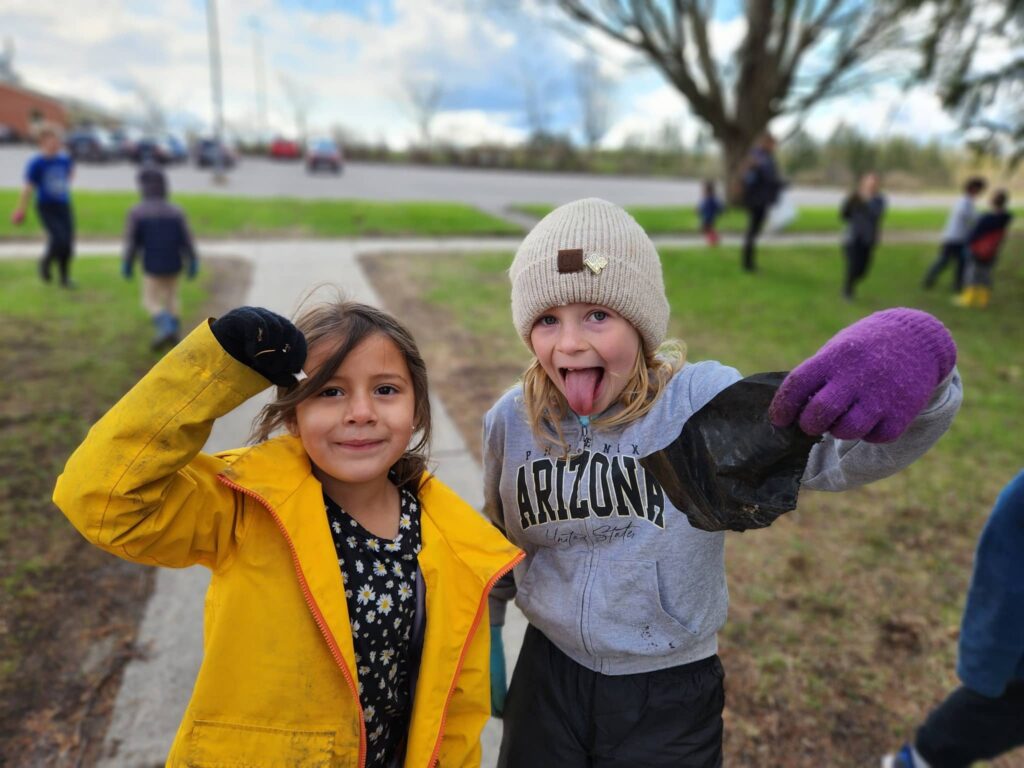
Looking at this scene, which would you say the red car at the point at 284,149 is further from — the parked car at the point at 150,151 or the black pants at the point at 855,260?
the black pants at the point at 855,260

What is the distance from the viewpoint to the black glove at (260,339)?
4.01ft

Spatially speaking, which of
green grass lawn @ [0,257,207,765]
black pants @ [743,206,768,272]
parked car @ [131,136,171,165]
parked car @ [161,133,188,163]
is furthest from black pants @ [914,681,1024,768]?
parked car @ [161,133,188,163]

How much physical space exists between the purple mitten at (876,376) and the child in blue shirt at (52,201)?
9.04m

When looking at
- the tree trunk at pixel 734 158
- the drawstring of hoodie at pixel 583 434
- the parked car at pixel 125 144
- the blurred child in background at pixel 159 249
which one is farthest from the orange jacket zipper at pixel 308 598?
the parked car at pixel 125 144

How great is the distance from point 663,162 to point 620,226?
148ft

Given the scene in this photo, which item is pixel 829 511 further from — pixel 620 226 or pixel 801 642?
pixel 620 226

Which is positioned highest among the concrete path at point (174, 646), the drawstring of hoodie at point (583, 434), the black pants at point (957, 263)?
the drawstring of hoodie at point (583, 434)

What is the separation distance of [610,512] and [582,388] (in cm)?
28

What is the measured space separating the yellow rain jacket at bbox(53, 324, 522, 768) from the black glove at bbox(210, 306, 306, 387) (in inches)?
0.8

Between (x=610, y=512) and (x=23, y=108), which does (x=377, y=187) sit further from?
(x=23, y=108)

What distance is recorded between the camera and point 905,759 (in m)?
2.12

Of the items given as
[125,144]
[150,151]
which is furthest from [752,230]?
[125,144]

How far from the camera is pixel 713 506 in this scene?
4.50ft

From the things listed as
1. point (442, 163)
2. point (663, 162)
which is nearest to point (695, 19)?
point (442, 163)
